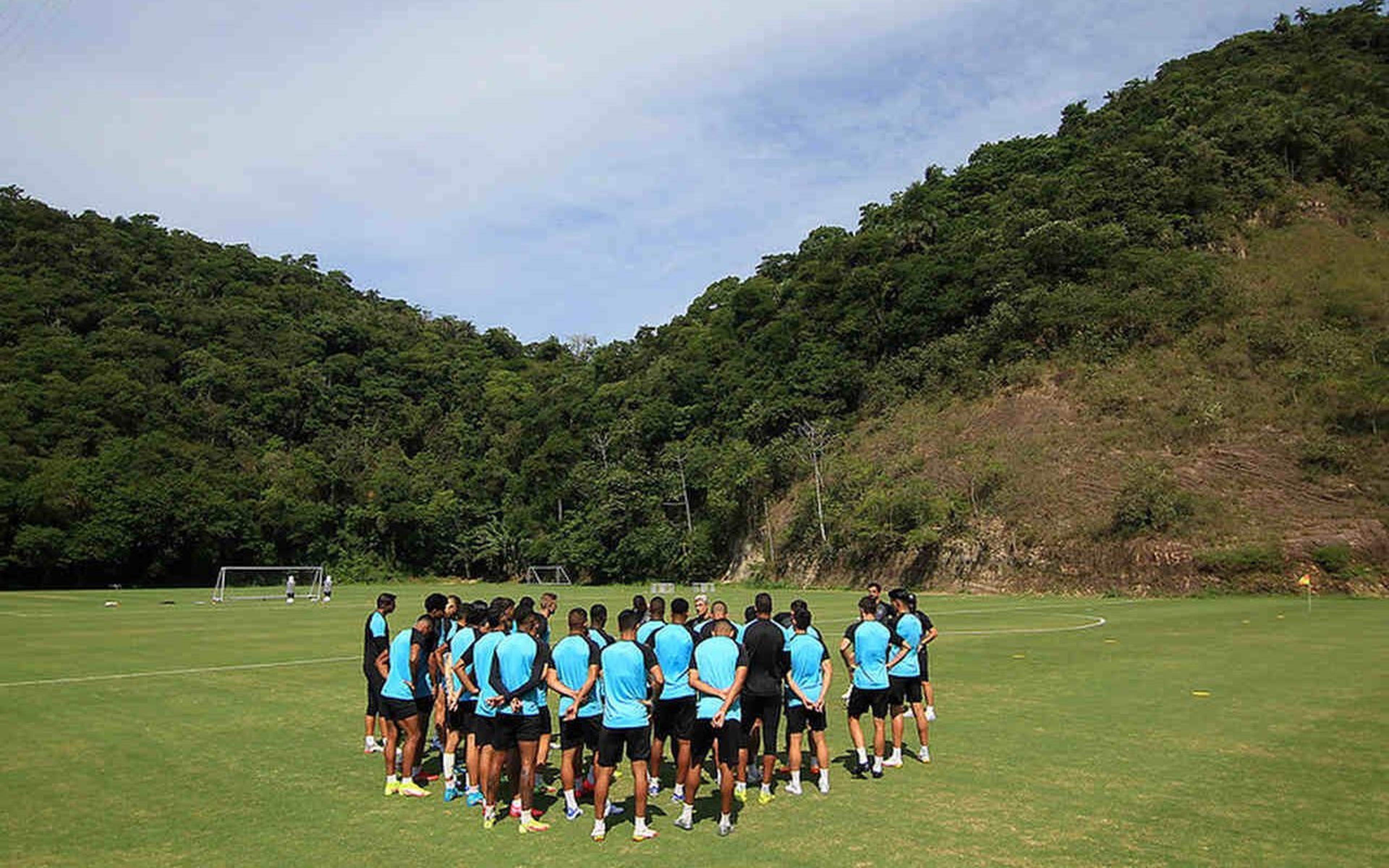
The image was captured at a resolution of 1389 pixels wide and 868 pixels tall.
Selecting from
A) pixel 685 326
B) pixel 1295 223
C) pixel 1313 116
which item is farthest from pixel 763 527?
pixel 1313 116

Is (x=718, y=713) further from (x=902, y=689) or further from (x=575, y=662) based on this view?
(x=902, y=689)

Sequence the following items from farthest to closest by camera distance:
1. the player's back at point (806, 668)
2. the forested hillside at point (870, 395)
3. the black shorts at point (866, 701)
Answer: the forested hillside at point (870, 395) < the black shorts at point (866, 701) < the player's back at point (806, 668)

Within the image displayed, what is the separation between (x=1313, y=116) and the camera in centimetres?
6950

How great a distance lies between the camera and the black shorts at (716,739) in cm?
813

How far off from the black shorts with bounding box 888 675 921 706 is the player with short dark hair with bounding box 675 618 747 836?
2.46 metres

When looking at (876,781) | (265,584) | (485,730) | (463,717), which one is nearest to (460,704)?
(463,717)

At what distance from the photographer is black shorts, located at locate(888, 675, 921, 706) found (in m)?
10.1

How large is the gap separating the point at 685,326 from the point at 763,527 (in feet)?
125

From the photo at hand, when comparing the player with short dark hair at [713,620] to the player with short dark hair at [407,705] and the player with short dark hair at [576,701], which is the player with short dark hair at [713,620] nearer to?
the player with short dark hair at [576,701]

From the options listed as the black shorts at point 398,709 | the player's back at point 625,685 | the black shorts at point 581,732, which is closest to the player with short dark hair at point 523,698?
the black shorts at point 581,732

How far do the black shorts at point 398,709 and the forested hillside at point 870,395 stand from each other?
137 feet

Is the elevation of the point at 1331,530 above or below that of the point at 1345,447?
below

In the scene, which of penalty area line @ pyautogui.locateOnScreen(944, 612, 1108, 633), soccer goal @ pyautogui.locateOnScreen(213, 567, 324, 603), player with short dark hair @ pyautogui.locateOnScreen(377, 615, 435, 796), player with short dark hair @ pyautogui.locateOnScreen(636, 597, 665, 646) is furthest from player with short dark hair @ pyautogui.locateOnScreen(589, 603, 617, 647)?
soccer goal @ pyautogui.locateOnScreen(213, 567, 324, 603)

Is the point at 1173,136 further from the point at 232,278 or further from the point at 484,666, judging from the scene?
the point at 232,278
